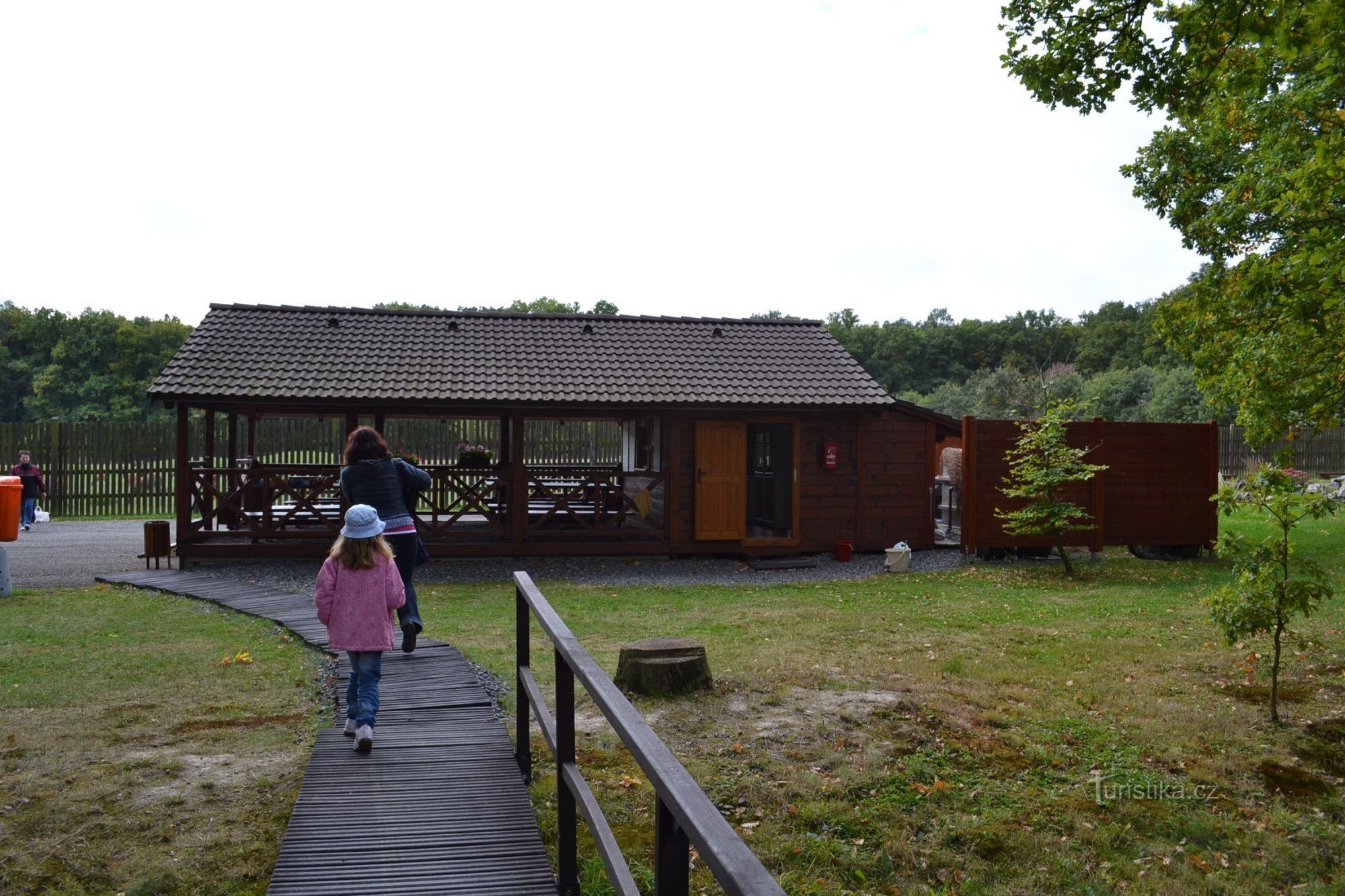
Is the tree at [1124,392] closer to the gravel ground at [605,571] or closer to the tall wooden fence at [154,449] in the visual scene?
the tall wooden fence at [154,449]

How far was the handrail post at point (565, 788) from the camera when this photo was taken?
3479 mm

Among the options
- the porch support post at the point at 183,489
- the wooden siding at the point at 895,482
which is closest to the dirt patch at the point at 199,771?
the porch support post at the point at 183,489

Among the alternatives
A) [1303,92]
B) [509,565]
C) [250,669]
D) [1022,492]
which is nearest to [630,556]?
[509,565]

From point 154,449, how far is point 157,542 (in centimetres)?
867

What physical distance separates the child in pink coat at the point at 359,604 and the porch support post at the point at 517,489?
868 cm

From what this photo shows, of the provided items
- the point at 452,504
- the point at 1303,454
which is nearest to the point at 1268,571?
the point at 452,504

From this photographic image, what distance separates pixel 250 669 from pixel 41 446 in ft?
54.7

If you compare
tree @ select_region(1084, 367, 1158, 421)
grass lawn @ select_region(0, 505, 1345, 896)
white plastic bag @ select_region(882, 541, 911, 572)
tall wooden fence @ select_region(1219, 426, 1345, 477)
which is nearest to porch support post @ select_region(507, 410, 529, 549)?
grass lawn @ select_region(0, 505, 1345, 896)

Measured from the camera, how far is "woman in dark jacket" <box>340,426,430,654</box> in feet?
21.6

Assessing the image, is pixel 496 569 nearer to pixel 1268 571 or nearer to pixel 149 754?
pixel 149 754

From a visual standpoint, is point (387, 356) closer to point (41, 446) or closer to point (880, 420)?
point (880, 420)

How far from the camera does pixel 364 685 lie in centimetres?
503
